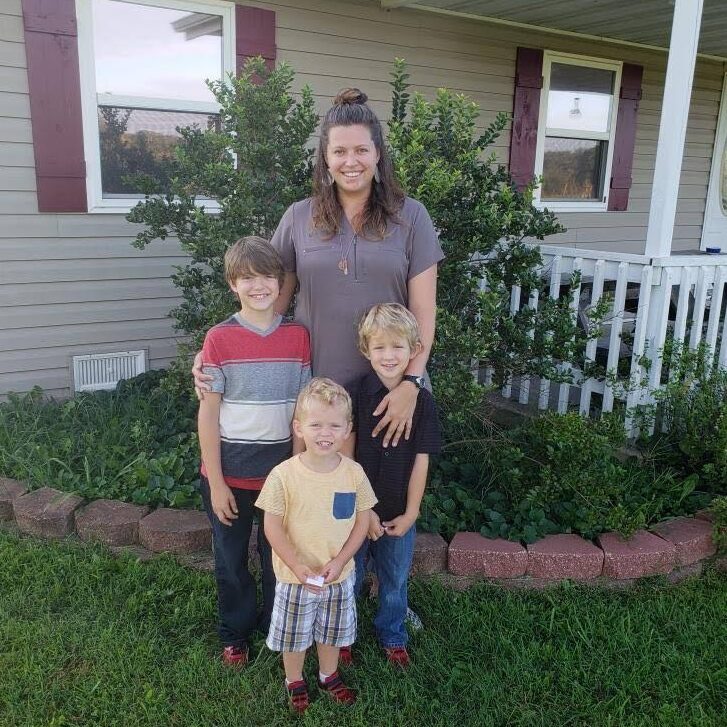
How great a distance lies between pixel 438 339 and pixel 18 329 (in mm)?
2843

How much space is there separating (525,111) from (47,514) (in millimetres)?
5094

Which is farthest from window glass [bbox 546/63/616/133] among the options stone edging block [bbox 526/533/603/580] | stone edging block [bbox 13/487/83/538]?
stone edging block [bbox 13/487/83/538]

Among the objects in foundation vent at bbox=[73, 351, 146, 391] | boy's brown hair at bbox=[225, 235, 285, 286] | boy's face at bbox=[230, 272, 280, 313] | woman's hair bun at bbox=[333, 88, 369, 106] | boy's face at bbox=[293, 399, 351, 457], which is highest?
woman's hair bun at bbox=[333, 88, 369, 106]

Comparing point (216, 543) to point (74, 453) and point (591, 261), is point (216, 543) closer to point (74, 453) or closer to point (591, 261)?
point (74, 453)

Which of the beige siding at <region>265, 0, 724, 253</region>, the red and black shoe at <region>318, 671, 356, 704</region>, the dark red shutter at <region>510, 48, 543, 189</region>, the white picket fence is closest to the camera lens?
the red and black shoe at <region>318, 671, 356, 704</region>

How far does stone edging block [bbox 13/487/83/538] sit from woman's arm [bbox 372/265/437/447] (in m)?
1.70

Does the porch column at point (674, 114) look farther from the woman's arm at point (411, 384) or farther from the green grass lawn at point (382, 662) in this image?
the woman's arm at point (411, 384)

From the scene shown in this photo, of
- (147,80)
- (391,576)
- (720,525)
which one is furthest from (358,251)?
(147,80)

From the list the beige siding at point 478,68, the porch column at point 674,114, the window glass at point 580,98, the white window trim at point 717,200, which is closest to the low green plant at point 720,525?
the porch column at point 674,114

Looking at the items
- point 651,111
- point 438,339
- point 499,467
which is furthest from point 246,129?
point 651,111

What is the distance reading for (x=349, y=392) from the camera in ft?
7.34

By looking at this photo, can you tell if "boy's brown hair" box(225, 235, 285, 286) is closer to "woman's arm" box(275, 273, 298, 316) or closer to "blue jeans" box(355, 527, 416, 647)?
"woman's arm" box(275, 273, 298, 316)

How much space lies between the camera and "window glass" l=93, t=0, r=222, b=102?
4391 millimetres

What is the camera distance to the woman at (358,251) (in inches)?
83.4
